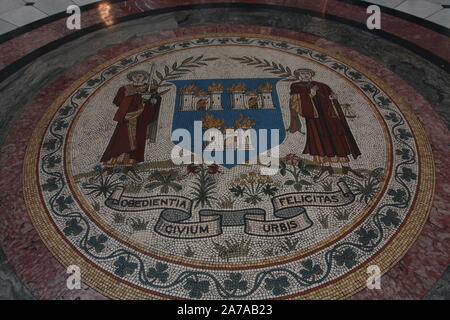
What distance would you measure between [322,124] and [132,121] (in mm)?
2339

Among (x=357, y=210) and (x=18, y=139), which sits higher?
(x=18, y=139)

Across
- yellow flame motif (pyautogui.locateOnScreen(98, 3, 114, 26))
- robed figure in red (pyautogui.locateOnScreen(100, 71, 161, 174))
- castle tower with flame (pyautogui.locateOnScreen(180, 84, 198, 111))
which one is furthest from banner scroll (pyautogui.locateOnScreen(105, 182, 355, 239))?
yellow flame motif (pyautogui.locateOnScreen(98, 3, 114, 26))

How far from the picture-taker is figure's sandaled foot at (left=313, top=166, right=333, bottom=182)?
12.6 feet

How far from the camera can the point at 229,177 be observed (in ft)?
12.7

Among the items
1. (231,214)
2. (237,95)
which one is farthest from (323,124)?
(231,214)

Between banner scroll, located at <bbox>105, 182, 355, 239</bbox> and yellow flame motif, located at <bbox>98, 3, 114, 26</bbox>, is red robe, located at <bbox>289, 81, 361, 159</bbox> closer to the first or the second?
banner scroll, located at <bbox>105, 182, 355, 239</bbox>

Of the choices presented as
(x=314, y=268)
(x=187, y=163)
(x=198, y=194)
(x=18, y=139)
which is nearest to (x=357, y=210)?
(x=314, y=268)

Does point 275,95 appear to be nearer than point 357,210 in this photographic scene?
No

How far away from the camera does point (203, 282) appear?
121 inches

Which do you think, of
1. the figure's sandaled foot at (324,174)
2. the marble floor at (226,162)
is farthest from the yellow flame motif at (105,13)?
the figure's sandaled foot at (324,174)

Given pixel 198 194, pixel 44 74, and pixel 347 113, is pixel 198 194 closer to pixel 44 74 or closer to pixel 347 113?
pixel 347 113

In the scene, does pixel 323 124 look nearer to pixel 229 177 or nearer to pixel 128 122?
pixel 229 177

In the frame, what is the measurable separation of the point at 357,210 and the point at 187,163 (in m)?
1.85

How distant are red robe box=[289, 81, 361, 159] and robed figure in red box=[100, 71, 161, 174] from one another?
1.79 m
